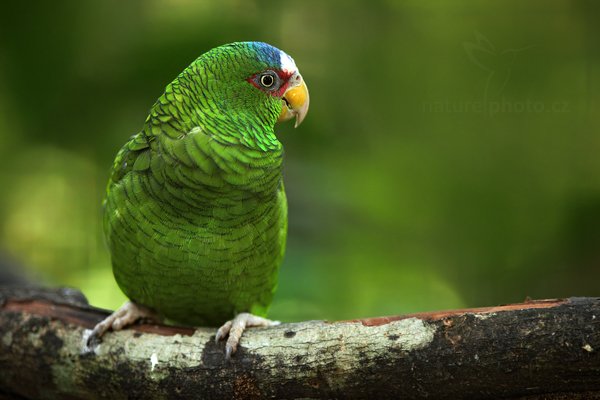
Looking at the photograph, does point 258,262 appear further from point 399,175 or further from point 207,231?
point 399,175

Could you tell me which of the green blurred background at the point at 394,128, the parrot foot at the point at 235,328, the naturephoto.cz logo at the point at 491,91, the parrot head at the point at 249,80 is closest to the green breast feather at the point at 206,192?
the parrot head at the point at 249,80

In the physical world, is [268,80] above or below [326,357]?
above

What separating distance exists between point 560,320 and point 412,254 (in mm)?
1787

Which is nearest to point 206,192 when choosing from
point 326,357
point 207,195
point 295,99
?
point 207,195

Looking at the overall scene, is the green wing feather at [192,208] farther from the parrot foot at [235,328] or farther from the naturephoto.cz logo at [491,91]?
the naturephoto.cz logo at [491,91]

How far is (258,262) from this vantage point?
92.4 inches

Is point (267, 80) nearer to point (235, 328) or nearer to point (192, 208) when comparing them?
point (192, 208)

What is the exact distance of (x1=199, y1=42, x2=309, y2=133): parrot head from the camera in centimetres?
227

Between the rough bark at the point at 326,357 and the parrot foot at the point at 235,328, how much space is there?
0.03 m

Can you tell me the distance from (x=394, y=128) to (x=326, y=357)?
76.1 inches

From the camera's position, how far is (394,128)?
345 centimetres

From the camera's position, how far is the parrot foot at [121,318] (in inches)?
87.0

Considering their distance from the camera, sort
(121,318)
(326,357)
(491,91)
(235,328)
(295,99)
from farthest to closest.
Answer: (491,91), (295,99), (121,318), (235,328), (326,357)

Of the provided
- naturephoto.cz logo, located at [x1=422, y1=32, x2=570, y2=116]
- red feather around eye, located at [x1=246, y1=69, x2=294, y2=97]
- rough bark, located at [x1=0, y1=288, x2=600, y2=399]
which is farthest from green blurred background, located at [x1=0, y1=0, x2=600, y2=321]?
rough bark, located at [x1=0, y1=288, x2=600, y2=399]
